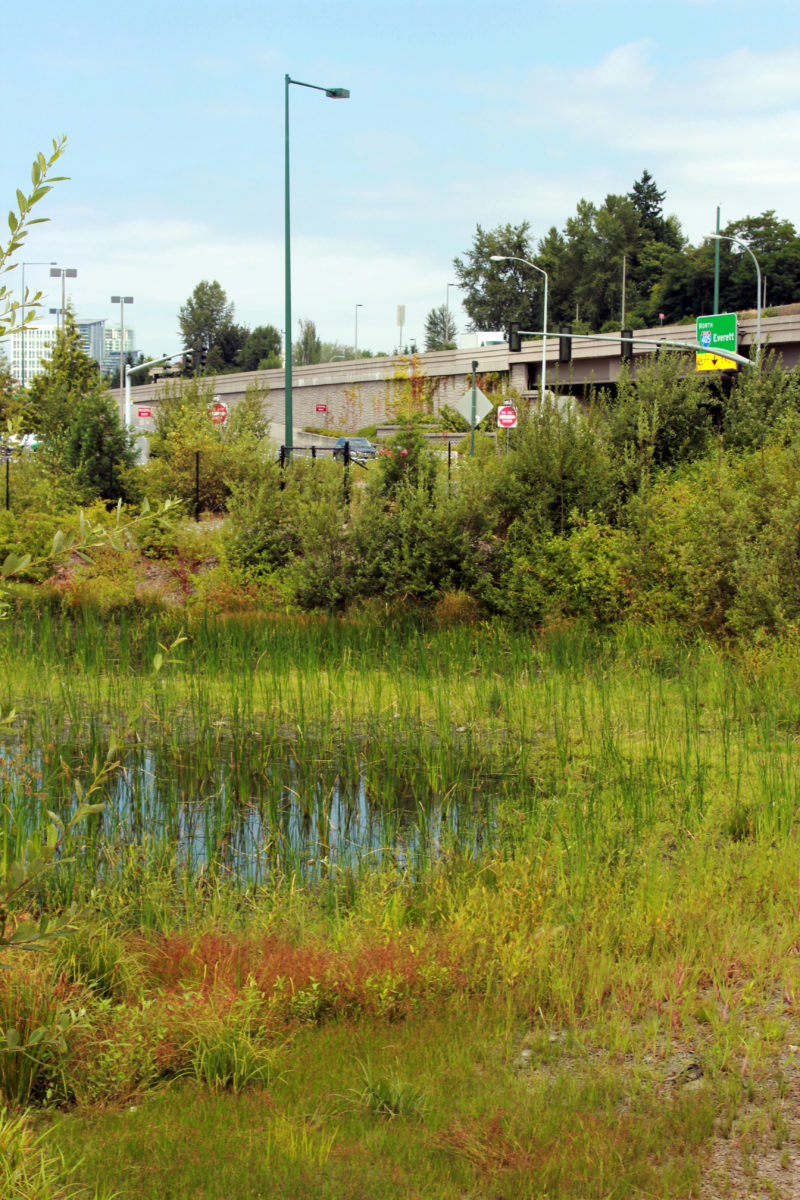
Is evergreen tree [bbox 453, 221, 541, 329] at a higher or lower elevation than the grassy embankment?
higher

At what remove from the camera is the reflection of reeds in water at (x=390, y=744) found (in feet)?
25.0

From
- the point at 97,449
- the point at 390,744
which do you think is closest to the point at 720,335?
the point at 97,449

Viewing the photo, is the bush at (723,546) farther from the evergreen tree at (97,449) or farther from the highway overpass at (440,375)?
the highway overpass at (440,375)

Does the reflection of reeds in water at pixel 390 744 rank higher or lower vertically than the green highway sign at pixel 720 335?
lower

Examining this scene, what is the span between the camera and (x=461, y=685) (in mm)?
12883

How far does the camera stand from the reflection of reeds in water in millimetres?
7613

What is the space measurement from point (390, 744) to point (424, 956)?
4921mm

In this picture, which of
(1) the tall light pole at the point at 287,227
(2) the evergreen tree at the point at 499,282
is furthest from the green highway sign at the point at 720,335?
(2) the evergreen tree at the point at 499,282

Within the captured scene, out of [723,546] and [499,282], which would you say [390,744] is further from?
[499,282]

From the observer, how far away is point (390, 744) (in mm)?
10195

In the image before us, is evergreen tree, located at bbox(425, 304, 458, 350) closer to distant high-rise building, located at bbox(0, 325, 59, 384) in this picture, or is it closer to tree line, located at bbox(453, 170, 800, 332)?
tree line, located at bbox(453, 170, 800, 332)

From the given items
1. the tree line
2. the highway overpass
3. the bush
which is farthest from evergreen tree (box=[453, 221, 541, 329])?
the bush

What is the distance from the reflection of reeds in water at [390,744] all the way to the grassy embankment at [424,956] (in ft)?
0.19

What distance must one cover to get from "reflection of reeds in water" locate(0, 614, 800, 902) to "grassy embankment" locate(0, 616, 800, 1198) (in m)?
0.06
